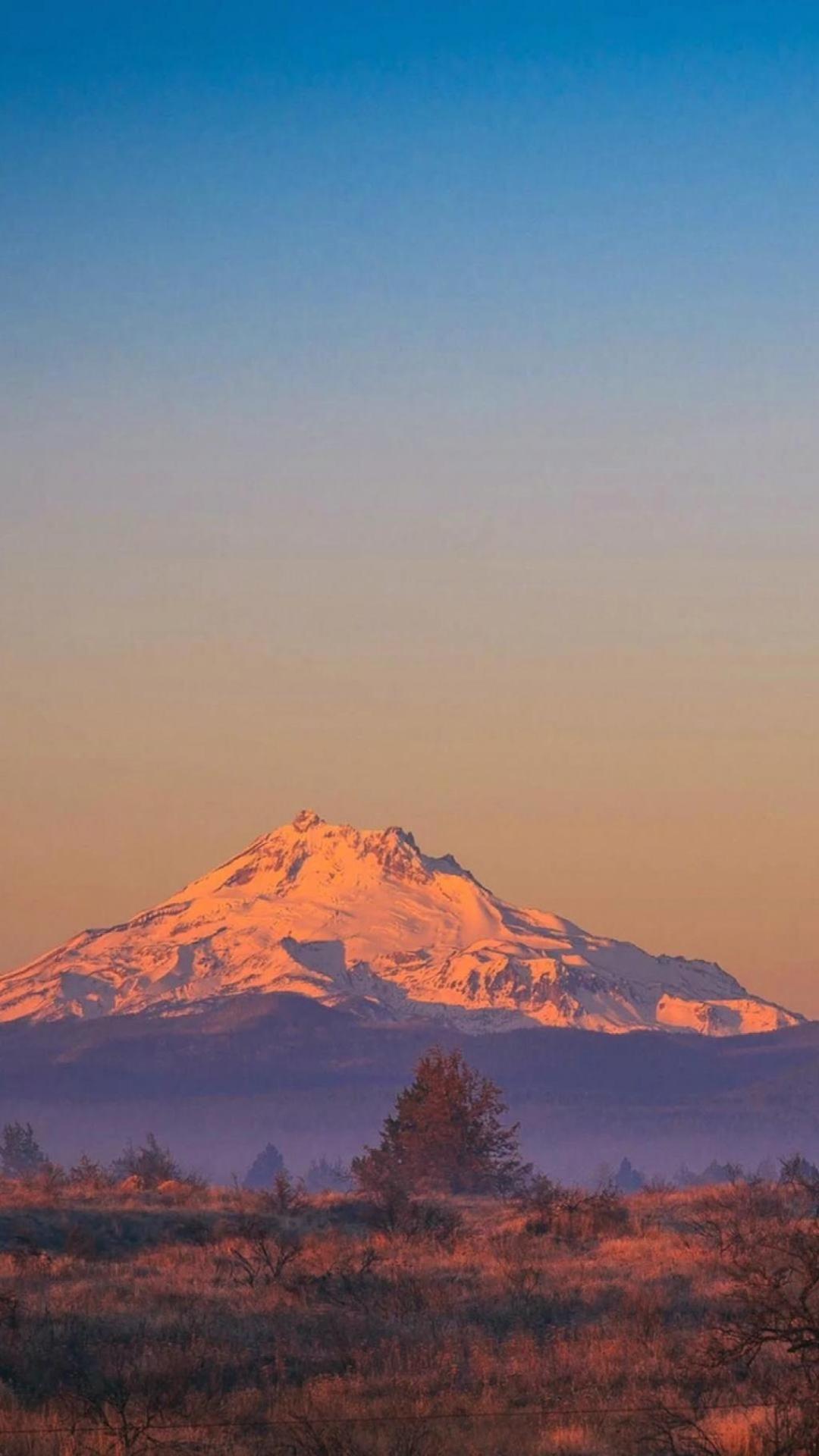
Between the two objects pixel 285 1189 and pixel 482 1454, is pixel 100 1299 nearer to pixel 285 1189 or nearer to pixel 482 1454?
pixel 482 1454

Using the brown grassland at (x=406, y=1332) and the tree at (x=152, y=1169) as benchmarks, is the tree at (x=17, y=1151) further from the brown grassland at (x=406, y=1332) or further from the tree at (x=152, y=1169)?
the brown grassland at (x=406, y=1332)

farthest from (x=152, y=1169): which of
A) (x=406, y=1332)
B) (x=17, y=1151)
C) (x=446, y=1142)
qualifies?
(x=17, y=1151)

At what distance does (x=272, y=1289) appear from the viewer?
3703 cm

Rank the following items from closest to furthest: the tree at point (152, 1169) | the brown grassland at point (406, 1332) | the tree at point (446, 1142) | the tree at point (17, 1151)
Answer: the brown grassland at point (406, 1332)
the tree at point (152, 1169)
the tree at point (446, 1142)
the tree at point (17, 1151)

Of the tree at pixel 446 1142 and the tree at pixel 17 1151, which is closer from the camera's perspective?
the tree at pixel 446 1142

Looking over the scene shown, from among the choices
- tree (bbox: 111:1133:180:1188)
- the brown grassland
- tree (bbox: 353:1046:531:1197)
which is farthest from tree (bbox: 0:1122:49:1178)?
the brown grassland

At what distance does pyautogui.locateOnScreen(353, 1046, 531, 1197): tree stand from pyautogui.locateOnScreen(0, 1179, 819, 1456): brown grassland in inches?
791

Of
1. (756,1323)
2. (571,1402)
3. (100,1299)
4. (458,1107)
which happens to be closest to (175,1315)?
(100,1299)

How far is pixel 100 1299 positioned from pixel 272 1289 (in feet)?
9.92

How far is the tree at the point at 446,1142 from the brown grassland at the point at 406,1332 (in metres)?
20.1

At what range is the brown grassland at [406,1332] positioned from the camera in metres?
25.6

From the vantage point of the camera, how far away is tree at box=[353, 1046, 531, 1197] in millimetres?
→ 69938

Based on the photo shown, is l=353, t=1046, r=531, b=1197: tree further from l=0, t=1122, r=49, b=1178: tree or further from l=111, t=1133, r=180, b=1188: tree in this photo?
l=0, t=1122, r=49, b=1178: tree

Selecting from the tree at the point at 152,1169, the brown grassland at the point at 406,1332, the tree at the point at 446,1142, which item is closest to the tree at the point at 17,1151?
the tree at the point at 152,1169
